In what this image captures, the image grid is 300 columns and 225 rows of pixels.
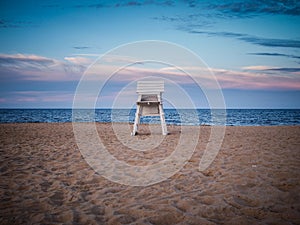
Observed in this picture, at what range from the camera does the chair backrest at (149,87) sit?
33.1ft

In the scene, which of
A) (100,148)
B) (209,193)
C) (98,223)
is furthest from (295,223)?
(100,148)

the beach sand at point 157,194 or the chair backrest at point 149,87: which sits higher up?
the chair backrest at point 149,87

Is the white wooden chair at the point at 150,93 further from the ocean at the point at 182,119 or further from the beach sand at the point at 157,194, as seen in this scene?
the ocean at the point at 182,119

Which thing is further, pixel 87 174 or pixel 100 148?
pixel 100 148

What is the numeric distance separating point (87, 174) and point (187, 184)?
204 cm

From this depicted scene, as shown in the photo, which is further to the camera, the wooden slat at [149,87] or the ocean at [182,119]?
the ocean at [182,119]

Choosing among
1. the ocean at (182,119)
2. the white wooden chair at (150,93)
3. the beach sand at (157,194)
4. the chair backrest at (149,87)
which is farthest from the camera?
the ocean at (182,119)

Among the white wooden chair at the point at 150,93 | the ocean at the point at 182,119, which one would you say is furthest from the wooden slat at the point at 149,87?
the ocean at the point at 182,119

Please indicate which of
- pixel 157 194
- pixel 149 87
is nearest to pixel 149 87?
pixel 149 87

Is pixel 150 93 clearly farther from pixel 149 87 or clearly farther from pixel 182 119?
pixel 182 119

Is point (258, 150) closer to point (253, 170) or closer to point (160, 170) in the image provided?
point (253, 170)

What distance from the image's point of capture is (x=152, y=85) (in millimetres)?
10172

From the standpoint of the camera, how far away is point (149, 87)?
10.1 metres

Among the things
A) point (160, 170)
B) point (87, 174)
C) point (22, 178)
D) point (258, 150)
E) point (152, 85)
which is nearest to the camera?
point (22, 178)
